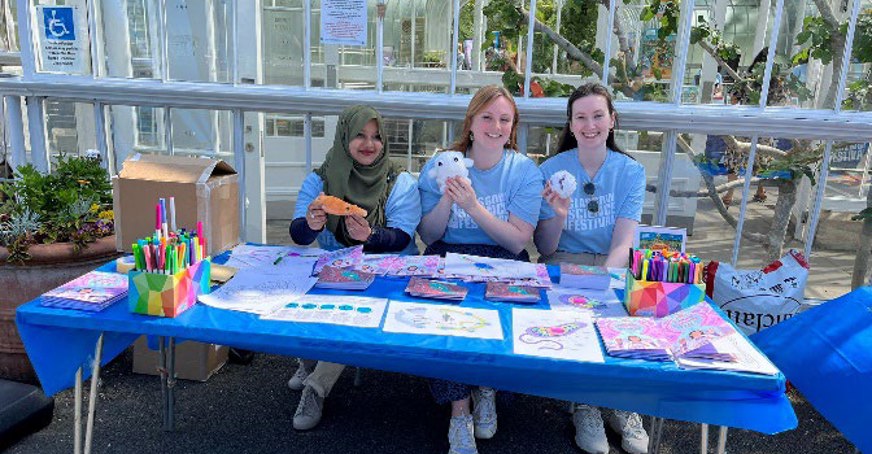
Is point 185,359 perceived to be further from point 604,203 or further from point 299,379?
point 604,203

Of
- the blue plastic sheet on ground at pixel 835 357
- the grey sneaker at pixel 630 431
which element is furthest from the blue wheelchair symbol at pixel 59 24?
the blue plastic sheet on ground at pixel 835 357

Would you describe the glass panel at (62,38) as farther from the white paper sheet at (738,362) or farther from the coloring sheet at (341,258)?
the white paper sheet at (738,362)

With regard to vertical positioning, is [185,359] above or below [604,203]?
below

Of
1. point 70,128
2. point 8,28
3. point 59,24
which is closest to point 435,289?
point 59,24

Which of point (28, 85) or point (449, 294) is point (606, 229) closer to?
point (449, 294)

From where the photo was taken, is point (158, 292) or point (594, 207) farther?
point (594, 207)

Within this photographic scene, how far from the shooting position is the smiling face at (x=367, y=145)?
2488 mm

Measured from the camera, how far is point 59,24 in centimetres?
312

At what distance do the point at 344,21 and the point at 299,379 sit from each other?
1632mm

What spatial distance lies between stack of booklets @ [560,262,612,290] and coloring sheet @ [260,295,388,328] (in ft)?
2.02

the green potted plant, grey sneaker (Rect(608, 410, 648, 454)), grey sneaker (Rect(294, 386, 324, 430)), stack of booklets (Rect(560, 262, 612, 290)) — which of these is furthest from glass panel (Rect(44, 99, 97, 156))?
grey sneaker (Rect(608, 410, 648, 454))

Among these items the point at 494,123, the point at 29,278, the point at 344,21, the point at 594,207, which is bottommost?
the point at 29,278

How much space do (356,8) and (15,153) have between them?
1.95 metres

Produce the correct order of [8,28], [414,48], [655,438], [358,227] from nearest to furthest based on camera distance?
[655,438] → [358,227] → [8,28] → [414,48]
